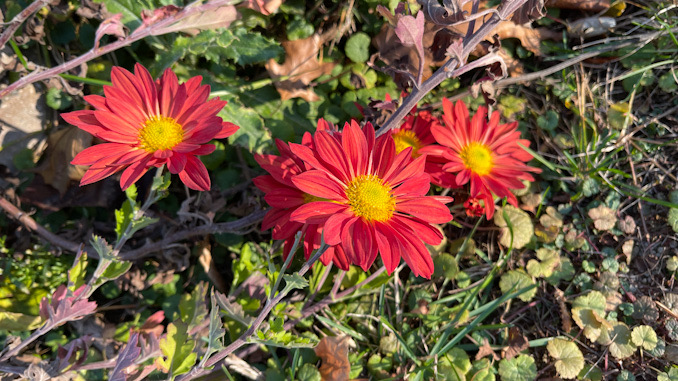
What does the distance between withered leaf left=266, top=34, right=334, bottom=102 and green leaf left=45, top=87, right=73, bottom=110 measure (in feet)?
3.80

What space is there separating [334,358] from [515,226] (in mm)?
1272

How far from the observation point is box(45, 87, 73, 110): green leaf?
273 centimetres

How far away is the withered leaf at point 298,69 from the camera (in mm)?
2859

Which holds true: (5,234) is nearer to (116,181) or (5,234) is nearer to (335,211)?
(116,181)

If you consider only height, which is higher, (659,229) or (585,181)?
(585,181)

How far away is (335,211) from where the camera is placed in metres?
1.80

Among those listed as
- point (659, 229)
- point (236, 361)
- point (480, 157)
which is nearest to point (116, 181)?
point (236, 361)

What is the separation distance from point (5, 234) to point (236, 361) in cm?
153

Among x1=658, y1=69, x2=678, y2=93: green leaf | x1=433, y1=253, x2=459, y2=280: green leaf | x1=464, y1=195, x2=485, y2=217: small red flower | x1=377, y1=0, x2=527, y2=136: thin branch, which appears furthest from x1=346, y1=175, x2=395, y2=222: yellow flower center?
x1=658, y1=69, x2=678, y2=93: green leaf

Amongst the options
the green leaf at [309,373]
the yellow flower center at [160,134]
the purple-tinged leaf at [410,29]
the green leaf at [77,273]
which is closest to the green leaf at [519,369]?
the green leaf at [309,373]

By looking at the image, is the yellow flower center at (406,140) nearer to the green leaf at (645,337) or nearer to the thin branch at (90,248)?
the thin branch at (90,248)

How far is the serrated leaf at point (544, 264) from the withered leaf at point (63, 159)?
99.5 inches

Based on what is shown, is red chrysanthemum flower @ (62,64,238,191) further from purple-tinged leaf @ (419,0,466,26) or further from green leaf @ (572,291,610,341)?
green leaf @ (572,291,610,341)

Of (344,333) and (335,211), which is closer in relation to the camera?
(335,211)
